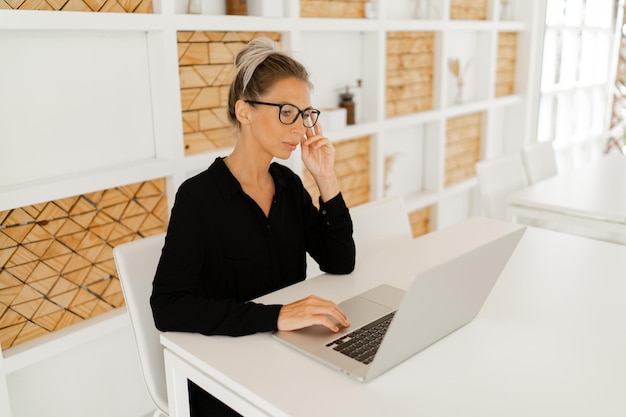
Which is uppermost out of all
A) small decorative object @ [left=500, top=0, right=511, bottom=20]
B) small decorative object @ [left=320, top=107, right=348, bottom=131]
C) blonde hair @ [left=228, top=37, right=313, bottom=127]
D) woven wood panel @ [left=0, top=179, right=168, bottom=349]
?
small decorative object @ [left=500, top=0, right=511, bottom=20]

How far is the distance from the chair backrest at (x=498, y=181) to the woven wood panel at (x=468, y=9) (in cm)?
131

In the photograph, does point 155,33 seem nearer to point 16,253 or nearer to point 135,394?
point 16,253

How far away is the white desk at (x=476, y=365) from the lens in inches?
38.0

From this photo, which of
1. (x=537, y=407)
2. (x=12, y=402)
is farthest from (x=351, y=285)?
(x=12, y=402)

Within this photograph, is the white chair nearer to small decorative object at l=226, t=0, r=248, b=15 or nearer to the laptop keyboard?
the laptop keyboard

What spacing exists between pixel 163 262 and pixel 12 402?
101 cm

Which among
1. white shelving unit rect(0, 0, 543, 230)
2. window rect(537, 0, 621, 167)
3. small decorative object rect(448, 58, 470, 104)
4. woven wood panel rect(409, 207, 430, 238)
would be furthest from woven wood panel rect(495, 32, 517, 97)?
white shelving unit rect(0, 0, 543, 230)

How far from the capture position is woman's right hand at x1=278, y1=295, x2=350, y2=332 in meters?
1.18

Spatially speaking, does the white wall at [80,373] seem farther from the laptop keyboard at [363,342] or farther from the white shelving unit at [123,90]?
the laptop keyboard at [363,342]

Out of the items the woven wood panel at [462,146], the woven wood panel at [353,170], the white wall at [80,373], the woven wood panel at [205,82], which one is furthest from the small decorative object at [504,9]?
the white wall at [80,373]

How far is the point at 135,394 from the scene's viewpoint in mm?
2238

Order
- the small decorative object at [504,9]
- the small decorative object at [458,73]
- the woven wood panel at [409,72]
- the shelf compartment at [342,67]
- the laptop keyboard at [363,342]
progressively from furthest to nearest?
the small decorative object at [504,9] → the small decorative object at [458,73] → the woven wood panel at [409,72] → the shelf compartment at [342,67] → the laptop keyboard at [363,342]

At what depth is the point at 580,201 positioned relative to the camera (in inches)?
90.2

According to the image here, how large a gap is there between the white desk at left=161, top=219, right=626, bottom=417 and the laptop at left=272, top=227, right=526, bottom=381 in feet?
0.08
